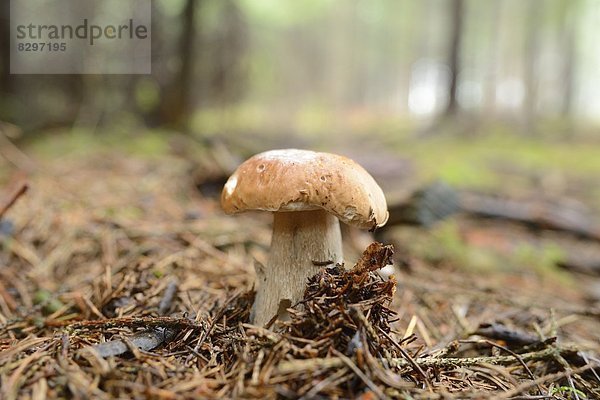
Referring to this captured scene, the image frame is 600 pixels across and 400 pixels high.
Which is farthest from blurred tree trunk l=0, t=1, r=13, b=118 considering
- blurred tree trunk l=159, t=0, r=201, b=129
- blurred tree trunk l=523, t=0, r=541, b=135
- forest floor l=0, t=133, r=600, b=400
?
blurred tree trunk l=523, t=0, r=541, b=135

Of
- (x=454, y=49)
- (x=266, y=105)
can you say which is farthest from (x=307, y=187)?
(x=266, y=105)

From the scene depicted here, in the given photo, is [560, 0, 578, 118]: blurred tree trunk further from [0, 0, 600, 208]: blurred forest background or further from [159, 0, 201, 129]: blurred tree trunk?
[159, 0, 201, 129]: blurred tree trunk

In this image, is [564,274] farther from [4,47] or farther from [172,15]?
[4,47]

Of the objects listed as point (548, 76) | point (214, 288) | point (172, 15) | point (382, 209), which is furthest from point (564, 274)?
point (548, 76)

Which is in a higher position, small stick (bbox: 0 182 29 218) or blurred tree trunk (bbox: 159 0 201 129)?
blurred tree trunk (bbox: 159 0 201 129)

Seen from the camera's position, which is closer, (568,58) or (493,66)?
(493,66)

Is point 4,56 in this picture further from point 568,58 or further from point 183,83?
point 568,58
